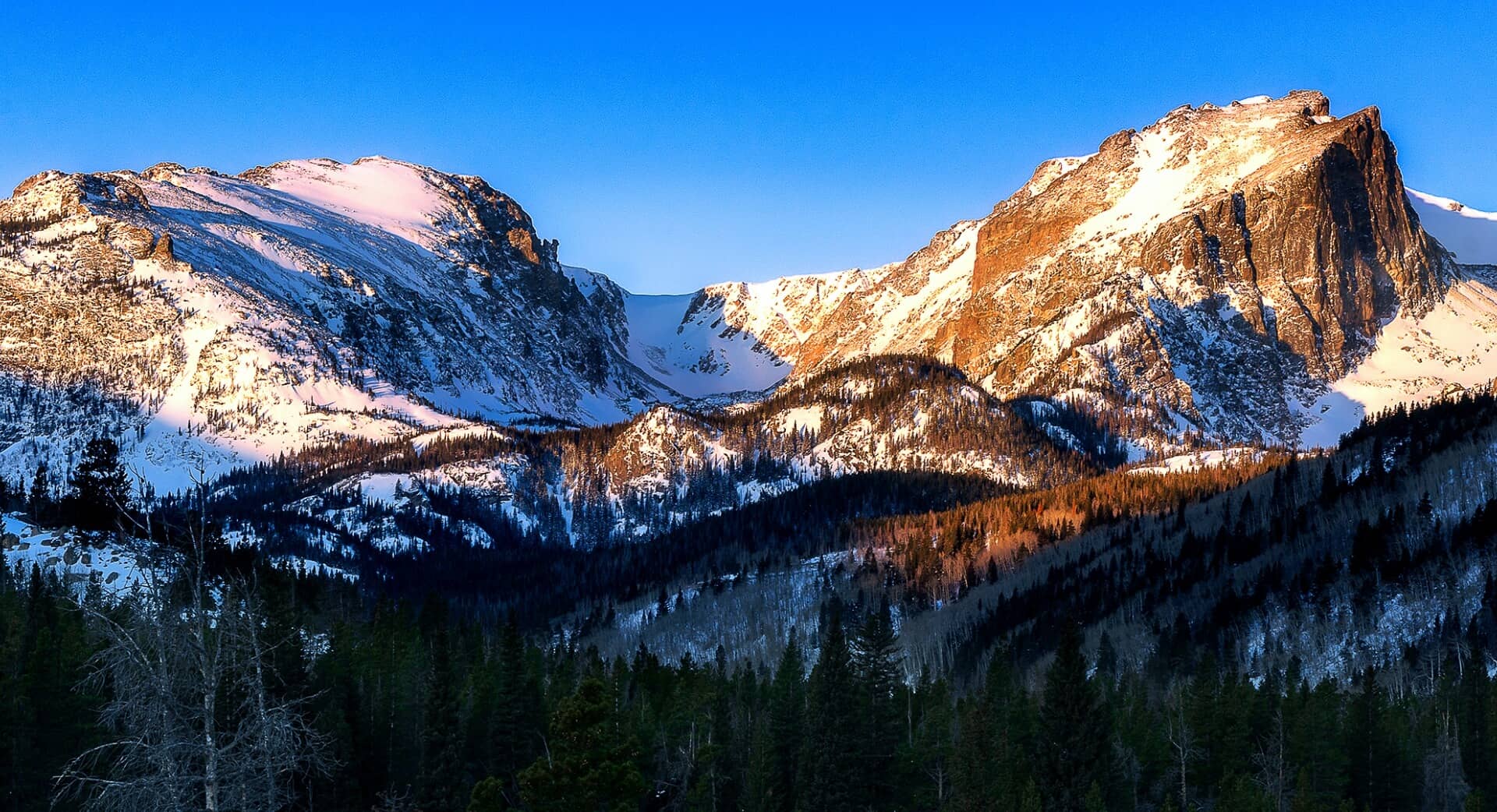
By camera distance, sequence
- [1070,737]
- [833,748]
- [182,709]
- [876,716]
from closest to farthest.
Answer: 1. [182,709]
2. [1070,737]
3. [833,748]
4. [876,716]

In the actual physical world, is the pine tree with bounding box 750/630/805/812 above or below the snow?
below

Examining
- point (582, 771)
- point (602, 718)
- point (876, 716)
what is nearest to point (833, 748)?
point (876, 716)

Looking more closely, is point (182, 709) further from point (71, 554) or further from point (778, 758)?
point (71, 554)

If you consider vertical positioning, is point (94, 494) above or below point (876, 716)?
above

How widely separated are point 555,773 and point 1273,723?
55.6 m

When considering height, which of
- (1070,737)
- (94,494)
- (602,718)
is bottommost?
(1070,737)

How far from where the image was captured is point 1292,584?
527ft

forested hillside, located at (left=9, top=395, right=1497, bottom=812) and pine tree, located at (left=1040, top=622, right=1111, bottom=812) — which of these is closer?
forested hillside, located at (left=9, top=395, right=1497, bottom=812)

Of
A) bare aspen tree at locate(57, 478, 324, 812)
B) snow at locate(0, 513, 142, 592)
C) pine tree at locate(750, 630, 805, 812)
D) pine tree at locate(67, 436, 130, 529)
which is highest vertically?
pine tree at locate(67, 436, 130, 529)

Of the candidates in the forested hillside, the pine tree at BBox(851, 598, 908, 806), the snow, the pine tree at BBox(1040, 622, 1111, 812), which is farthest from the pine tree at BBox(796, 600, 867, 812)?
the snow

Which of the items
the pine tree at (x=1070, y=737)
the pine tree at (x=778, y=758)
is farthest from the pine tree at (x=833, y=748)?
the pine tree at (x=1070, y=737)

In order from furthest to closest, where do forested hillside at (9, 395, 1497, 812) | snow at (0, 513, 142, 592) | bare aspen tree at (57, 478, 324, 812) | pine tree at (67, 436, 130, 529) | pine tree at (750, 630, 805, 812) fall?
pine tree at (67, 436, 130, 529) < snow at (0, 513, 142, 592) < pine tree at (750, 630, 805, 812) < forested hillside at (9, 395, 1497, 812) < bare aspen tree at (57, 478, 324, 812)

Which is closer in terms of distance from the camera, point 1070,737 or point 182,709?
point 182,709

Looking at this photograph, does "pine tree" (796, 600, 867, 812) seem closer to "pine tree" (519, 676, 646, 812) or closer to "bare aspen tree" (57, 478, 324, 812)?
"pine tree" (519, 676, 646, 812)
